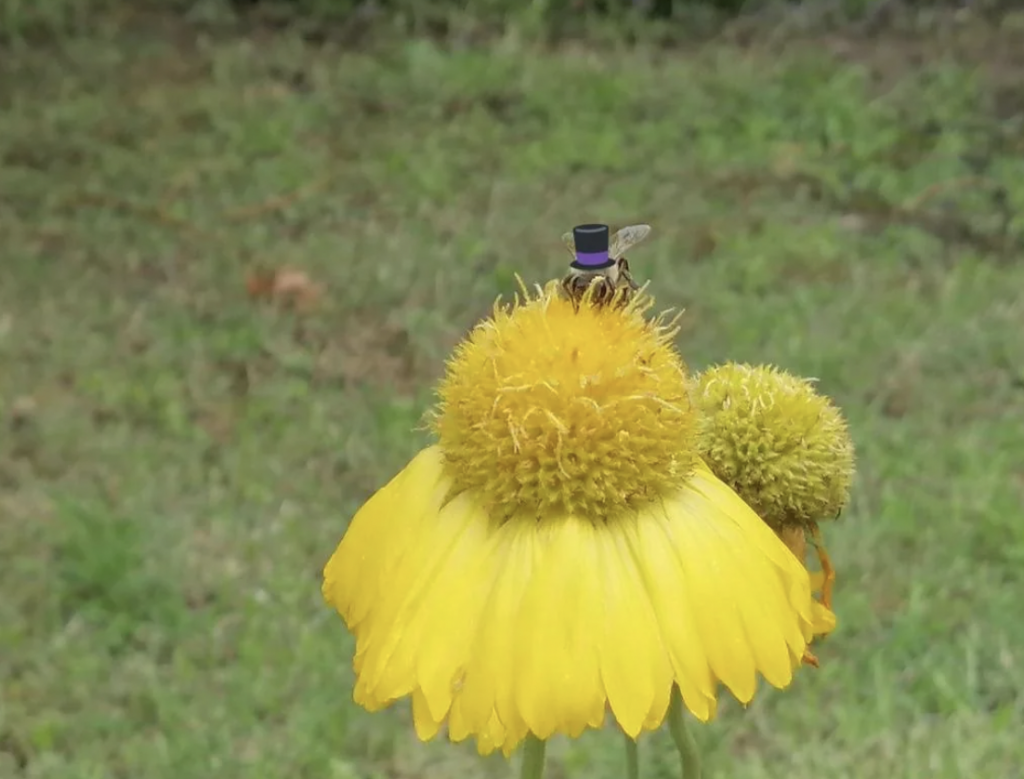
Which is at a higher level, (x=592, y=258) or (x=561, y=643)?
(x=592, y=258)

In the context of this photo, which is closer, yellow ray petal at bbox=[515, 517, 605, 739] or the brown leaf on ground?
yellow ray petal at bbox=[515, 517, 605, 739]

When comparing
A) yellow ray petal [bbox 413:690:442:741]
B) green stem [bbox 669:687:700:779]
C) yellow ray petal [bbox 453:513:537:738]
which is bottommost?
green stem [bbox 669:687:700:779]

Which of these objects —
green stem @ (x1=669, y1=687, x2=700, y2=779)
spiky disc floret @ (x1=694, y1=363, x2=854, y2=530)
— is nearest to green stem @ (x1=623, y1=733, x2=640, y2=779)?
green stem @ (x1=669, y1=687, x2=700, y2=779)

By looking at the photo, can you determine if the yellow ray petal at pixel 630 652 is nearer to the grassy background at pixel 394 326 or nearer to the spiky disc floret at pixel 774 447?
the spiky disc floret at pixel 774 447

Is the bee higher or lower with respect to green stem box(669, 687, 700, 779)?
higher

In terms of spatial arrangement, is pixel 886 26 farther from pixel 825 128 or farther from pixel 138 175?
pixel 138 175

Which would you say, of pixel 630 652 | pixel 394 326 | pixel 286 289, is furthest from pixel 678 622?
pixel 286 289

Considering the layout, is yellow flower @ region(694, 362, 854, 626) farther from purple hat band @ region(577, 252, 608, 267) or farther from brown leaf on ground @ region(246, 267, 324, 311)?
brown leaf on ground @ region(246, 267, 324, 311)

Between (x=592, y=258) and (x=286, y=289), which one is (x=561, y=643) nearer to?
(x=592, y=258)
